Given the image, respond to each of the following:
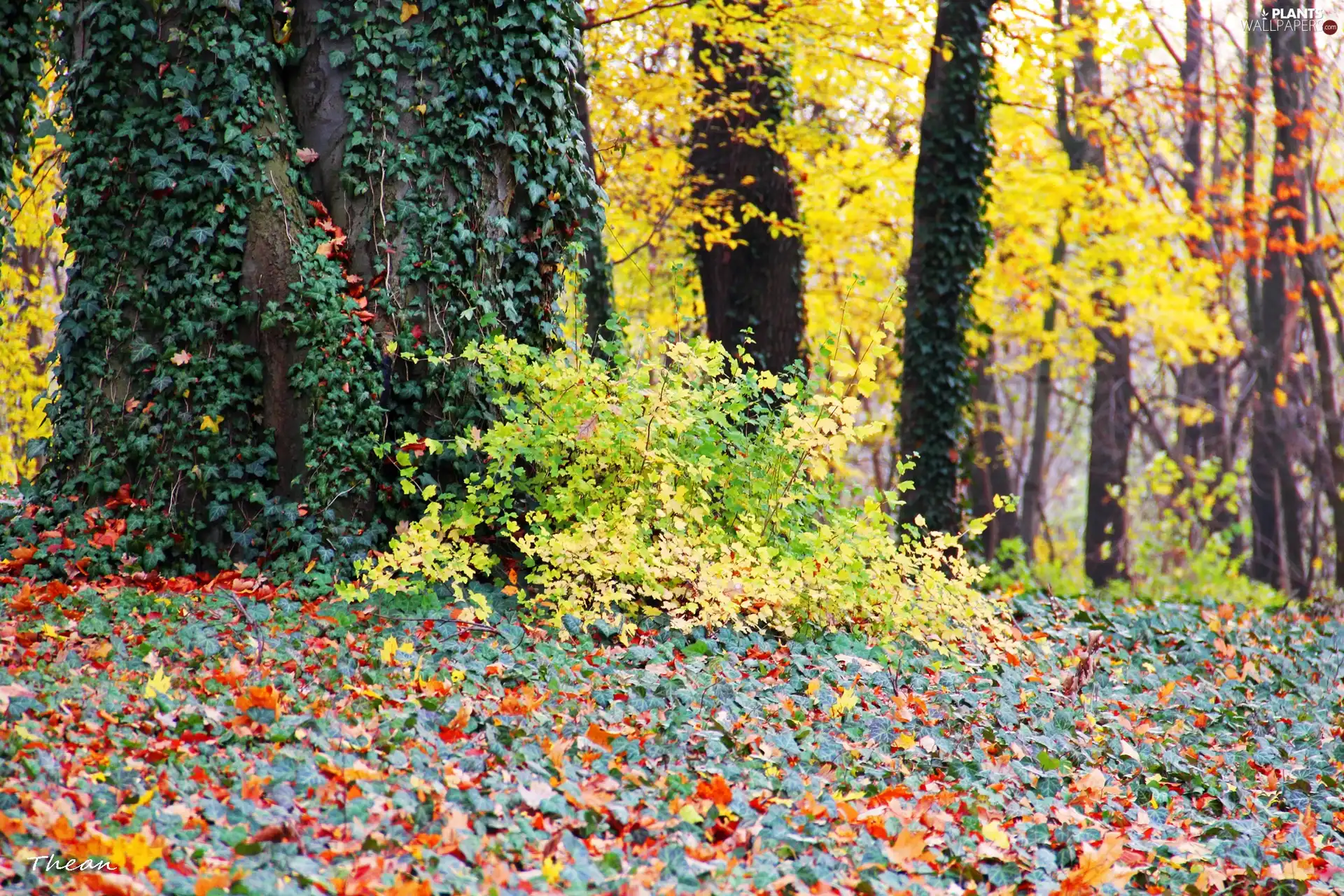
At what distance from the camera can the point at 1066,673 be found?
19.8 feet

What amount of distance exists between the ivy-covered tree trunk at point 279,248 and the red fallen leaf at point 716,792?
274cm

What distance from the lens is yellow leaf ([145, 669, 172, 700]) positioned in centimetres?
386

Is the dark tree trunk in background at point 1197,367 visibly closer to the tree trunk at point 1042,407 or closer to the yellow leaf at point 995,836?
the tree trunk at point 1042,407

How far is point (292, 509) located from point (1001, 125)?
12.2 meters

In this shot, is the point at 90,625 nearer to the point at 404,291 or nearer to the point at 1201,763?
the point at 404,291

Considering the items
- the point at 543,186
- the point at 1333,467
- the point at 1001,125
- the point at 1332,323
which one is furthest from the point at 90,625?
the point at 1332,323

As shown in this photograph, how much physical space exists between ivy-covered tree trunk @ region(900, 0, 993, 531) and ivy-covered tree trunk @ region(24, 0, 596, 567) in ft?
14.8

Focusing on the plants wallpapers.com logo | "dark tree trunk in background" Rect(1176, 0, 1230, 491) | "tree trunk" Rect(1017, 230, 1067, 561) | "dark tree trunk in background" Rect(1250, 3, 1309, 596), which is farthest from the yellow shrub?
"tree trunk" Rect(1017, 230, 1067, 561)

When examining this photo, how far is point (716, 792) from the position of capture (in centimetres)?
371

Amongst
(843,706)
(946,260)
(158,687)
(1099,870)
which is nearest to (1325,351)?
(946,260)

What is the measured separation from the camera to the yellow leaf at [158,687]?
12.7 ft

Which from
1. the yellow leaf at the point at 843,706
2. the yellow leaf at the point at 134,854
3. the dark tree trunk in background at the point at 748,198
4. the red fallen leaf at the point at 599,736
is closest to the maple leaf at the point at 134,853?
the yellow leaf at the point at 134,854

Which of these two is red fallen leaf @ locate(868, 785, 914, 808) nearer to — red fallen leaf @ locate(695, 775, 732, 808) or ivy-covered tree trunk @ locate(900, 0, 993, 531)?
red fallen leaf @ locate(695, 775, 732, 808)

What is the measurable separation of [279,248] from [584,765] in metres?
3.47
